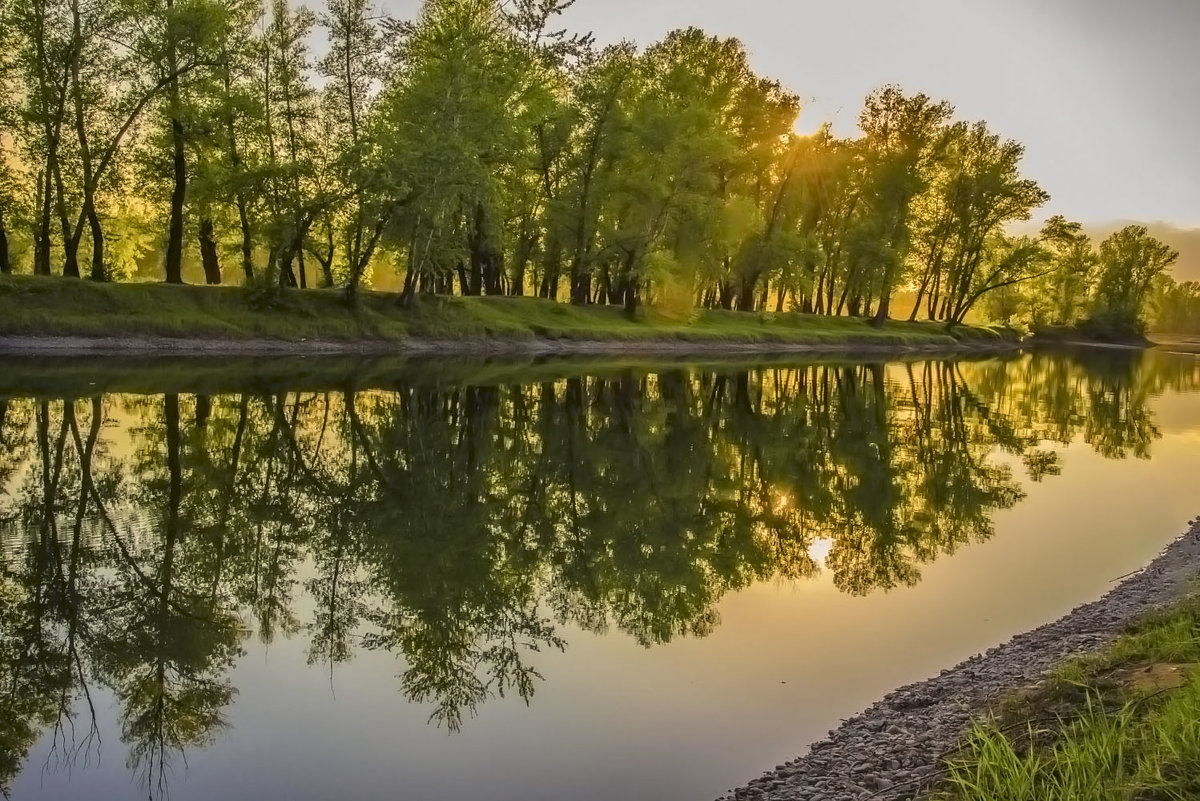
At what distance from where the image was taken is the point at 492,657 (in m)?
11.3

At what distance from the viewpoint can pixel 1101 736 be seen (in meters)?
7.09

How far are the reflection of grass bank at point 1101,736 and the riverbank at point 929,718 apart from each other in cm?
44

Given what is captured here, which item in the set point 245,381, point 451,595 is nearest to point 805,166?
point 245,381

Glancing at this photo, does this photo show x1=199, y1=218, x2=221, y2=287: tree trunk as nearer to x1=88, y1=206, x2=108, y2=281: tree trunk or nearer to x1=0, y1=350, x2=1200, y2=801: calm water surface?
x1=88, y1=206, x2=108, y2=281: tree trunk

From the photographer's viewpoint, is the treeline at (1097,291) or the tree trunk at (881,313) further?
the treeline at (1097,291)

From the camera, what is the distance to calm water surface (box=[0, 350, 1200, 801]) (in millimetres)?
8953

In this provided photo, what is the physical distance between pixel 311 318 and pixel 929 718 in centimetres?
4420

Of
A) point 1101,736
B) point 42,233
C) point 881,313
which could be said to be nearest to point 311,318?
point 42,233

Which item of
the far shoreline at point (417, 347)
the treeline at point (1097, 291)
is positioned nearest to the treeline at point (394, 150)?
the far shoreline at point (417, 347)

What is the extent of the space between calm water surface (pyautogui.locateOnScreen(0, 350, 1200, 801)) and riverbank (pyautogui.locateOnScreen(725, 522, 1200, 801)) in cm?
47

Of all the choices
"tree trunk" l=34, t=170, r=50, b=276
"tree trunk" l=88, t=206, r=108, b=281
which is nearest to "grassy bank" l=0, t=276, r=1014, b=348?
"tree trunk" l=88, t=206, r=108, b=281

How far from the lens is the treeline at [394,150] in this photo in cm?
4478

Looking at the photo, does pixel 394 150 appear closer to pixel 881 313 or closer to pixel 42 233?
pixel 42 233

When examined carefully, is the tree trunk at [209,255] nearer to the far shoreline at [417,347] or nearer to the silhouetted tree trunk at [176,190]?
the silhouetted tree trunk at [176,190]
